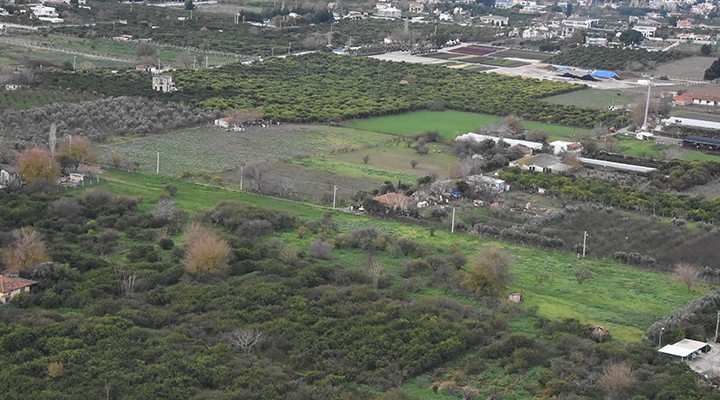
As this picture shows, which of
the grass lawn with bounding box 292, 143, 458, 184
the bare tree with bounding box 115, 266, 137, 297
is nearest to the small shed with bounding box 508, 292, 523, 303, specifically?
the bare tree with bounding box 115, 266, 137, 297

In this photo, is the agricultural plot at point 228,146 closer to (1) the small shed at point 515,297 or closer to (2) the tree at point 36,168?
(2) the tree at point 36,168

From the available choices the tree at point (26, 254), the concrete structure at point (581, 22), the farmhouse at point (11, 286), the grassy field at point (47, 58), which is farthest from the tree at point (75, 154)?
the concrete structure at point (581, 22)

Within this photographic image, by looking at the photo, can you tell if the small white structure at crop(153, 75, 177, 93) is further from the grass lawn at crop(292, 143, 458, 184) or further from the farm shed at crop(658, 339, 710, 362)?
the farm shed at crop(658, 339, 710, 362)

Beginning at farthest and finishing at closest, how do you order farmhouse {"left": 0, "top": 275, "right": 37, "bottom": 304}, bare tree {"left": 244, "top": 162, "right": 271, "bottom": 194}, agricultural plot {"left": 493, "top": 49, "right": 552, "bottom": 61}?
agricultural plot {"left": 493, "top": 49, "right": 552, "bottom": 61} < bare tree {"left": 244, "top": 162, "right": 271, "bottom": 194} < farmhouse {"left": 0, "top": 275, "right": 37, "bottom": 304}

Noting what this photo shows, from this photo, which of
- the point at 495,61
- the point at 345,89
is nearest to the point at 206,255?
the point at 345,89

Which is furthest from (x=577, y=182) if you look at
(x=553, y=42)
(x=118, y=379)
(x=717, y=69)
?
(x=553, y=42)

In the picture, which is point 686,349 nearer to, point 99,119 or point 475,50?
point 99,119
